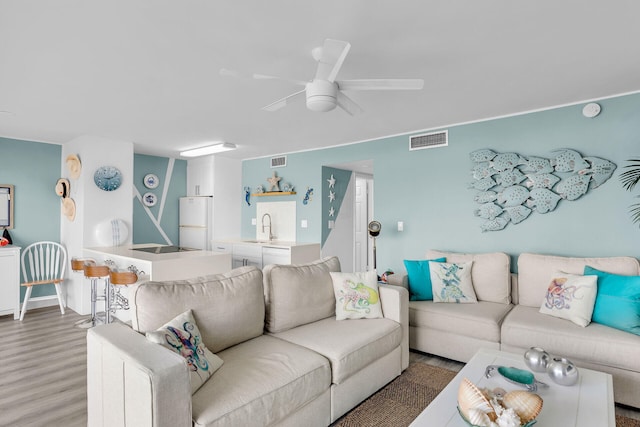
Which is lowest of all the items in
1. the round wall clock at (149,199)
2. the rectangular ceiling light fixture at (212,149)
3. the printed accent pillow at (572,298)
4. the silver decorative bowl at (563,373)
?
the silver decorative bowl at (563,373)

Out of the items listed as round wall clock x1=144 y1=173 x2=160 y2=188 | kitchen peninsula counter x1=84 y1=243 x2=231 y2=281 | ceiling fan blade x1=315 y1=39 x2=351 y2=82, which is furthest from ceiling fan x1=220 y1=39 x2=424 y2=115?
round wall clock x1=144 y1=173 x2=160 y2=188

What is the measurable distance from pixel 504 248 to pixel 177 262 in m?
3.49

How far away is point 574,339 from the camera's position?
251 centimetres

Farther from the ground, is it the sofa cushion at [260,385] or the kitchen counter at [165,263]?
the kitchen counter at [165,263]

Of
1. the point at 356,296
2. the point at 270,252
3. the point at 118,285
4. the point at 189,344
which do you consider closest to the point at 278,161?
the point at 270,252

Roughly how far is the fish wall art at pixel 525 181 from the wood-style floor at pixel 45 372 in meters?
1.68

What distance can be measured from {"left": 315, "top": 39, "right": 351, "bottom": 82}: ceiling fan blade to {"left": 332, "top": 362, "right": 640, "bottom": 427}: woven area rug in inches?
84.4

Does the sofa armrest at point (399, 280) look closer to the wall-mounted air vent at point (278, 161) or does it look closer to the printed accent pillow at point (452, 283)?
the printed accent pillow at point (452, 283)

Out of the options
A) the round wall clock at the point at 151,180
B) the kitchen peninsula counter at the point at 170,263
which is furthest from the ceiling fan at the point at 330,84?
the round wall clock at the point at 151,180

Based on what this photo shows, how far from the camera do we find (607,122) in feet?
10.5

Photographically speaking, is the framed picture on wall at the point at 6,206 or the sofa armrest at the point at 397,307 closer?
the sofa armrest at the point at 397,307

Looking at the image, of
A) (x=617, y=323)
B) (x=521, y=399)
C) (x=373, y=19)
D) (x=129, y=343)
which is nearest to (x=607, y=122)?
(x=617, y=323)

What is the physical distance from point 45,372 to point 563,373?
3.76 meters

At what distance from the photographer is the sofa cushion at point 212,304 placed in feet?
6.34
